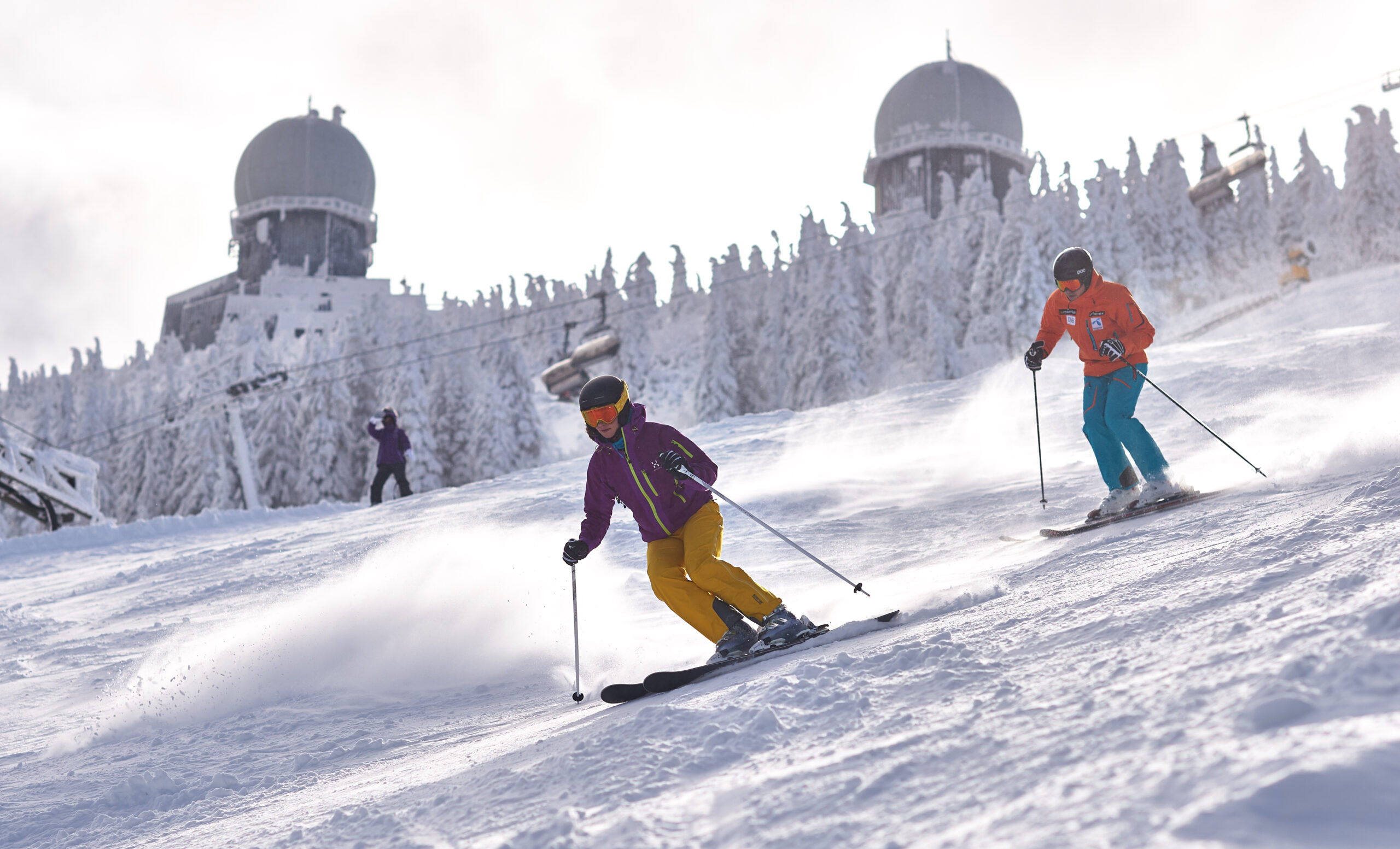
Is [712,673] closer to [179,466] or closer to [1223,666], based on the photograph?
[1223,666]

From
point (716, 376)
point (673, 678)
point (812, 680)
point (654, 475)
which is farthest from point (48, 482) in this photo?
point (716, 376)

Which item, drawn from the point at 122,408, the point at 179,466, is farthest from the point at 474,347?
the point at 122,408

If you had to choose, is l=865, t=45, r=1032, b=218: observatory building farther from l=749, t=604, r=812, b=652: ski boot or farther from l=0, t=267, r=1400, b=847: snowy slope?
l=749, t=604, r=812, b=652: ski boot

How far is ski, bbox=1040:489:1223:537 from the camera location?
232 inches

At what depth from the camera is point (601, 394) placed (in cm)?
494

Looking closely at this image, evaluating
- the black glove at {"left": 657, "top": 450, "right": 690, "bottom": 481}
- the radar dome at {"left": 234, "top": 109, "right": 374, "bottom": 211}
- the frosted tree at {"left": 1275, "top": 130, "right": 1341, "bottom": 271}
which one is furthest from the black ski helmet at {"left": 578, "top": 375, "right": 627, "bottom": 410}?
the radar dome at {"left": 234, "top": 109, "right": 374, "bottom": 211}

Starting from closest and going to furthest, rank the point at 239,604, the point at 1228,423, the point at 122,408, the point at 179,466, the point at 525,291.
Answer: the point at 239,604
the point at 1228,423
the point at 179,466
the point at 122,408
the point at 525,291

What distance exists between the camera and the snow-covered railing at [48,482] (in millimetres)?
21188

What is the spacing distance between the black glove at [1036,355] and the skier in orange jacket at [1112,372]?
280 millimetres

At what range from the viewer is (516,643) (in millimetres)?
6316

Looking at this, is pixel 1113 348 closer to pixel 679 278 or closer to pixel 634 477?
pixel 634 477

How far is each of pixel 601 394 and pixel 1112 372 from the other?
3.65 meters

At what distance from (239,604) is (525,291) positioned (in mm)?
75110

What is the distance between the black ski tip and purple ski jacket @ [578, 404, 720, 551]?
0.89 m
